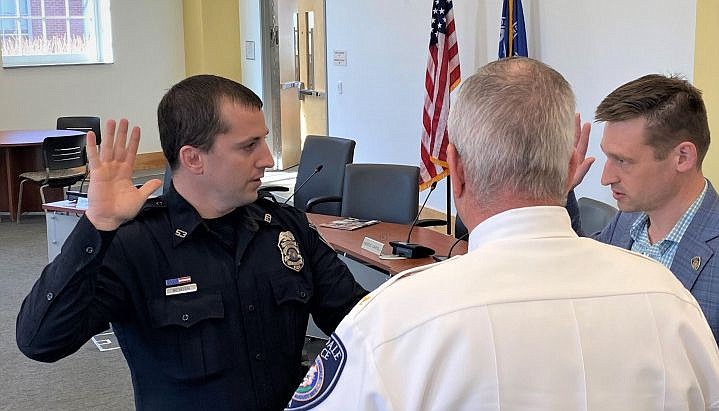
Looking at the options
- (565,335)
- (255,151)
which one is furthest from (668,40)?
(565,335)

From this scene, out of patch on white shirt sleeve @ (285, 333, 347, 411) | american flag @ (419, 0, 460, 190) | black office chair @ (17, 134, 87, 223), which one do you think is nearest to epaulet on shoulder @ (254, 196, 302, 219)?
patch on white shirt sleeve @ (285, 333, 347, 411)

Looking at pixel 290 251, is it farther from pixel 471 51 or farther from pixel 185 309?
pixel 471 51

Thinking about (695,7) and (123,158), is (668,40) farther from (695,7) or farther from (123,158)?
(123,158)

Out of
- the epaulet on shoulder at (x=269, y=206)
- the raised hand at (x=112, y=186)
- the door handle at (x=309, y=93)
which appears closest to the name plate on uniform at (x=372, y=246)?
the epaulet on shoulder at (x=269, y=206)

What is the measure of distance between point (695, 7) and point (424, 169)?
93.9 inches

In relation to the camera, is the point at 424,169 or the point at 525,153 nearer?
the point at 525,153

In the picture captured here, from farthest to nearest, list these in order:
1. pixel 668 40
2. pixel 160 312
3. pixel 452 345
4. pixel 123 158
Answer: pixel 668 40 < pixel 160 312 < pixel 123 158 < pixel 452 345

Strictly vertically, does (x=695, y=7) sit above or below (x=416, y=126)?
above

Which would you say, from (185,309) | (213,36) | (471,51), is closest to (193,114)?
(185,309)

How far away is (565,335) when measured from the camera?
1.14m

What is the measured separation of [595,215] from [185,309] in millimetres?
2447

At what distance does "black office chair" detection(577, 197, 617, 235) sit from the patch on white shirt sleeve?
111 inches

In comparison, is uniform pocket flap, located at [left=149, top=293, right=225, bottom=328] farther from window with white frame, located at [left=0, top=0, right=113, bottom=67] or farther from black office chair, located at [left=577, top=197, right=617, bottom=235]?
window with white frame, located at [left=0, top=0, right=113, bottom=67]

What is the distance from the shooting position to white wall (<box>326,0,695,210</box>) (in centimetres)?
491
